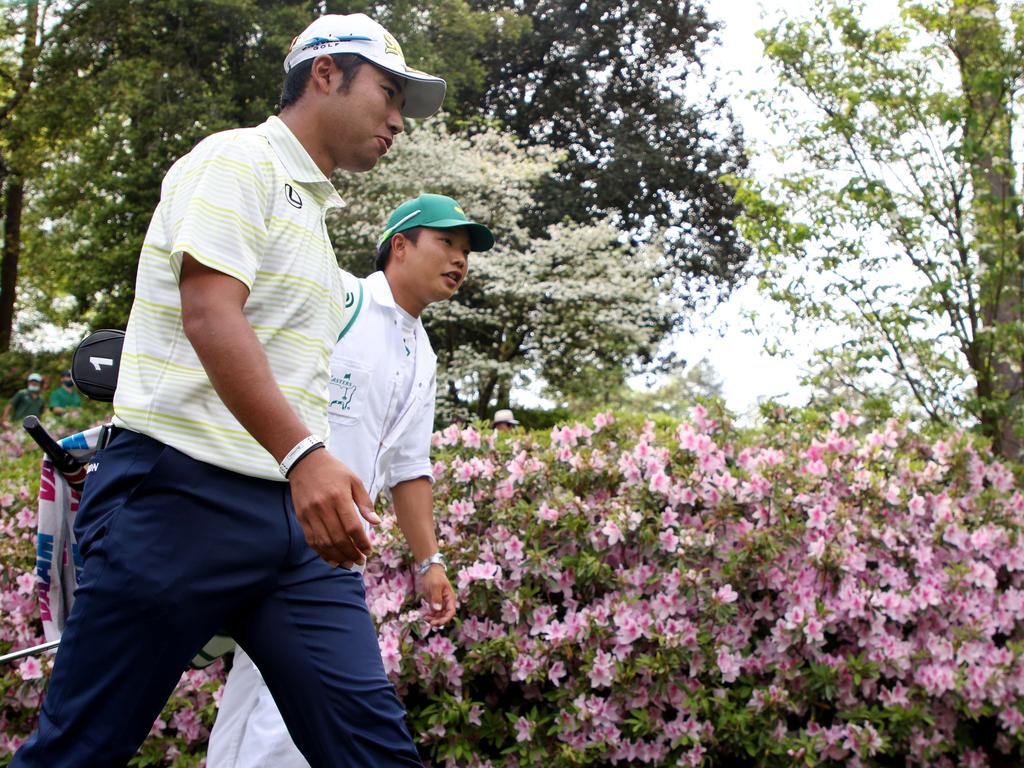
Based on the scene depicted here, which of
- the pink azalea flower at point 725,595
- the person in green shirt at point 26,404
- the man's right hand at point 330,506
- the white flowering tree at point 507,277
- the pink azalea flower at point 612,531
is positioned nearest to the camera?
the man's right hand at point 330,506

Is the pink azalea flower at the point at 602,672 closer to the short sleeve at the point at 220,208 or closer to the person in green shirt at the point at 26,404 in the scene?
the short sleeve at the point at 220,208

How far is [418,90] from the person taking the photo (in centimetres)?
224

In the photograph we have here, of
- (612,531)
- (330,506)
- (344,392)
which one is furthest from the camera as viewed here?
(612,531)

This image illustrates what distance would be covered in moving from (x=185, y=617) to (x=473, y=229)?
1.75m

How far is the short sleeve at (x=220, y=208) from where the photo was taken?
180 cm

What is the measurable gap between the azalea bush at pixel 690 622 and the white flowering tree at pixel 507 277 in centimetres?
1396

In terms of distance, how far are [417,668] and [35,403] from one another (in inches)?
495

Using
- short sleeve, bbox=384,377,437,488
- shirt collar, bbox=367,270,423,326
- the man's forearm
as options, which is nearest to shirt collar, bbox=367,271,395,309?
shirt collar, bbox=367,270,423,326

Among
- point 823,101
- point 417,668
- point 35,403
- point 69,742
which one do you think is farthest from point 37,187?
point 69,742

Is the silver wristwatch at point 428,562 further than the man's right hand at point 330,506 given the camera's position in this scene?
Yes

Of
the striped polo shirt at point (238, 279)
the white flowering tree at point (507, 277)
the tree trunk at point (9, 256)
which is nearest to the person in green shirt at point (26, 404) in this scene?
the white flowering tree at point (507, 277)

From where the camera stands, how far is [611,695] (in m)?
3.86

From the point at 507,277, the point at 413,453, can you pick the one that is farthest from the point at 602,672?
the point at 507,277

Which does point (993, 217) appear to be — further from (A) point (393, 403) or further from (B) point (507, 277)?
(B) point (507, 277)
